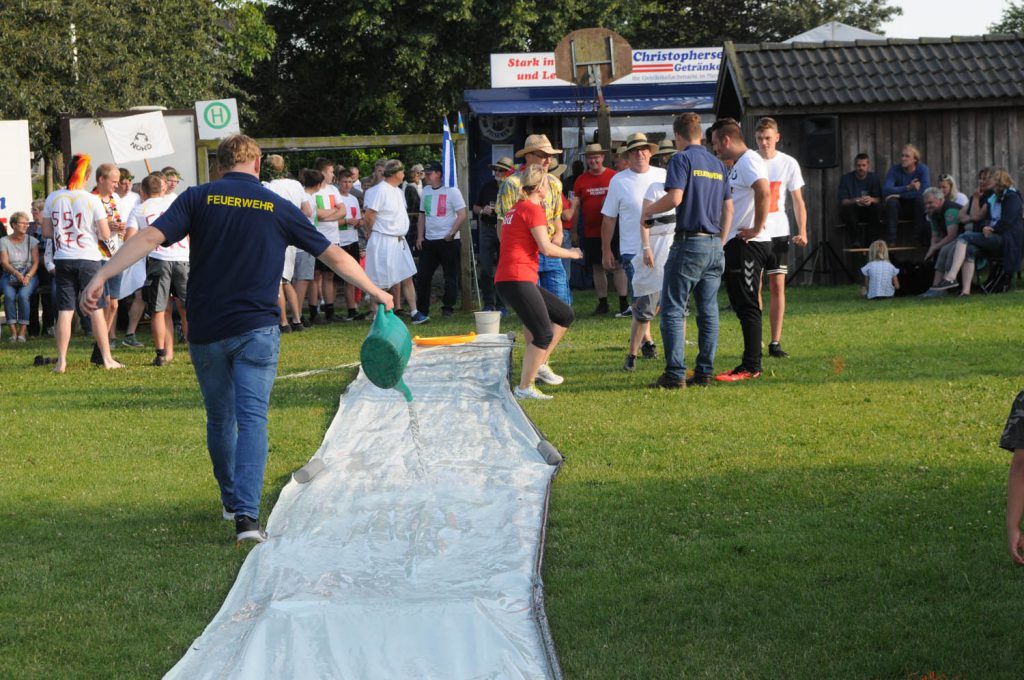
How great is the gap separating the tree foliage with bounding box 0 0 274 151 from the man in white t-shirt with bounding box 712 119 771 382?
2049cm

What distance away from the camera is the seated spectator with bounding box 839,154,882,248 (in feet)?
61.8

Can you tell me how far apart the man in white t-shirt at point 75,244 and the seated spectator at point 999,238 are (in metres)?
10.1

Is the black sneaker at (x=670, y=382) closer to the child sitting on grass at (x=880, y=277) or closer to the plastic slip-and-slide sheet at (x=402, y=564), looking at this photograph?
the plastic slip-and-slide sheet at (x=402, y=564)

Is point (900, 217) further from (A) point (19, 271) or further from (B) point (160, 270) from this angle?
(A) point (19, 271)

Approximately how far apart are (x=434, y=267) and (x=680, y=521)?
11.0 m

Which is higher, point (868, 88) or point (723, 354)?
point (868, 88)

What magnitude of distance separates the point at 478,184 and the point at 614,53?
8980 mm

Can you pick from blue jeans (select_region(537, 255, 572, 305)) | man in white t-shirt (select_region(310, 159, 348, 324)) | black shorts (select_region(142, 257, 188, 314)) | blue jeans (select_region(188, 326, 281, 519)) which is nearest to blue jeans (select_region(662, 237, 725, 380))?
blue jeans (select_region(537, 255, 572, 305))

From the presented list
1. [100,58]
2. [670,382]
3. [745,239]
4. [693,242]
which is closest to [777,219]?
[745,239]

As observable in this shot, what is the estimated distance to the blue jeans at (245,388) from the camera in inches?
245

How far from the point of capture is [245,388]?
20.4ft

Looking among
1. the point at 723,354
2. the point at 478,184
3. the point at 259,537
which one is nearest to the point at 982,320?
the point at 723,354

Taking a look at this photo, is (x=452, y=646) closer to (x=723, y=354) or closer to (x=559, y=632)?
(x=559, y=632)

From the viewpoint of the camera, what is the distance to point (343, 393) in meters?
10.2
